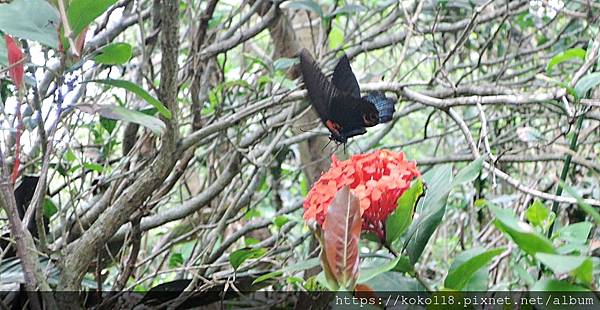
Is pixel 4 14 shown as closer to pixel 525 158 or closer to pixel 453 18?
pixel 525 158

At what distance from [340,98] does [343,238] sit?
56 centimetres

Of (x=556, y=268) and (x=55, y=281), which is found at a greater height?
(x=556, y=268)

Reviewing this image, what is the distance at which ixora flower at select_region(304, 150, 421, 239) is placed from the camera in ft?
2.64

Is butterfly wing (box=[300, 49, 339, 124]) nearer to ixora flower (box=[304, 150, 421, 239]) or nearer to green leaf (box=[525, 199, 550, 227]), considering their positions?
ixora flower (box=[304, 150, 421, 239])

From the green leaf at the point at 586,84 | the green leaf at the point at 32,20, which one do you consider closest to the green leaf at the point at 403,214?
the green leaf at the point at 586,84

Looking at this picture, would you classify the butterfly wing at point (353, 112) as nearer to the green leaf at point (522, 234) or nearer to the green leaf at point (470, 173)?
the green leaf at point (470, 173)

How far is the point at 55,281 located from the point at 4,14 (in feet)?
1.87

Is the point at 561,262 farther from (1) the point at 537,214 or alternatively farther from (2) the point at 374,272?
(1) the point at 537,214

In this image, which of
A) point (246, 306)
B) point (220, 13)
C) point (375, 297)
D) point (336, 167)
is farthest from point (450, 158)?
point (375, 297)

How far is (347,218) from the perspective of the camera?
2.28 feet

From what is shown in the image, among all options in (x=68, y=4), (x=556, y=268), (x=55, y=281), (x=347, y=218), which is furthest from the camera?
(x=55, y=281)

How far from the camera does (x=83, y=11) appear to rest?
954mm

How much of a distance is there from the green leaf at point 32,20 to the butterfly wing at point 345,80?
0.49 metres

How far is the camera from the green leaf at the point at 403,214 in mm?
763
